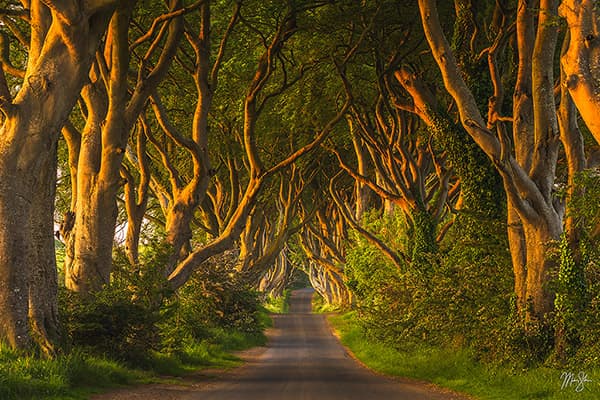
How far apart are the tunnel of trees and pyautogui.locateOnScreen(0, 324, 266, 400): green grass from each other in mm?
628

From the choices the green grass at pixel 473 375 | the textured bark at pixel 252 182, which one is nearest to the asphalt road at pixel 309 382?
the green grass at pixel 473 375

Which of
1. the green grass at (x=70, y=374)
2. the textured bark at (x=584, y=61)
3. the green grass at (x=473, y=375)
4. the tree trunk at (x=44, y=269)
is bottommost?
the green grass at (x=473, y=375)

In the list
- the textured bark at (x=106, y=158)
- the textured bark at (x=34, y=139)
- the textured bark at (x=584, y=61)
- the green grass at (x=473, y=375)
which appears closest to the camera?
the textured bark at (x=584, y=61)

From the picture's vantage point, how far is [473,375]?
18094mm

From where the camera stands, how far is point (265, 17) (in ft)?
80.0

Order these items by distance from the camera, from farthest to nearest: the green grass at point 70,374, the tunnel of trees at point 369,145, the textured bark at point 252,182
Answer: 1. the textured bark at point 252,182
2. the tunnel of trees at point 369,145
3. the green grass at point 70,374

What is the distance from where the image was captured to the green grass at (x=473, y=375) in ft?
46.6

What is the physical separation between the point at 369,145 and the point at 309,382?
1506 centimetres

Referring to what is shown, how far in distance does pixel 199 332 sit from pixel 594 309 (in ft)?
53.7

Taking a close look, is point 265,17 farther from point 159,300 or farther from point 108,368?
point 108,368

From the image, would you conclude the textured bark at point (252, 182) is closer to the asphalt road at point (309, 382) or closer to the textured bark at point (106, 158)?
the textured bark at point (106, 158)

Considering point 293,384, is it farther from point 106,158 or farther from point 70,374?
point 106,158

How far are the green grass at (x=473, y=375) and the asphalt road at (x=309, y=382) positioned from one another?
71 centimetres

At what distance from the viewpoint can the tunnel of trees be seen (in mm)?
14438
